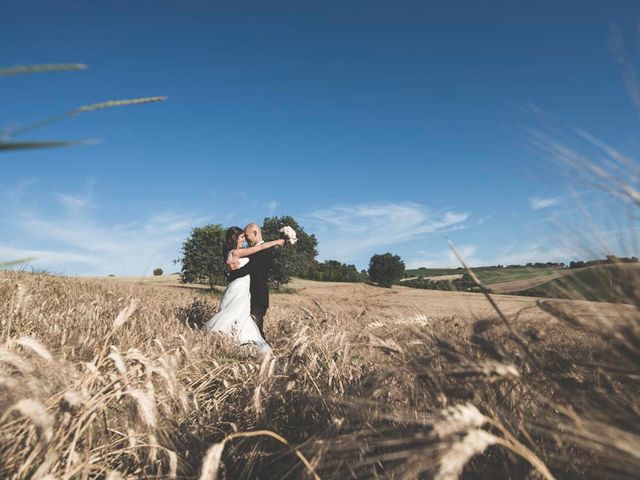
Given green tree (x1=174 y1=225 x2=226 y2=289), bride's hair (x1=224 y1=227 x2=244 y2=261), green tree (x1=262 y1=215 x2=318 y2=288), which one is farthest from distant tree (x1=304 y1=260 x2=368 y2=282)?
bride's hair (x1=224 y1=227 x2=244 y2=261)

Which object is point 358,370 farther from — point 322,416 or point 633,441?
point 633,441

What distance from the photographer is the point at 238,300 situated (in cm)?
656

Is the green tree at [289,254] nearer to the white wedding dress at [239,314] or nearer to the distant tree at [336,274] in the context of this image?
the distant tree at [336,274]

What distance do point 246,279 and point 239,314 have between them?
0.76 m

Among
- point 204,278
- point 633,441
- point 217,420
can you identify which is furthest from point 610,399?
point 204,278

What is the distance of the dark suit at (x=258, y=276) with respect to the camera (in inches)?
265

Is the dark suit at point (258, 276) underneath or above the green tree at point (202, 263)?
underneath

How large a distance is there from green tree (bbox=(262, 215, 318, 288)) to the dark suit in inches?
1149

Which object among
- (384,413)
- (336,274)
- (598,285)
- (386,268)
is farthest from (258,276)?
(336,274)

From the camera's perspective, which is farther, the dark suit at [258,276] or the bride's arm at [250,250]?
the dark suit at [258,276]

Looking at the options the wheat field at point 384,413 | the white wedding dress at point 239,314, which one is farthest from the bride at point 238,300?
the wheat field at point 384,413

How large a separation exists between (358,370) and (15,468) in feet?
5.31

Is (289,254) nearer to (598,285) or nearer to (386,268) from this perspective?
(386,268)

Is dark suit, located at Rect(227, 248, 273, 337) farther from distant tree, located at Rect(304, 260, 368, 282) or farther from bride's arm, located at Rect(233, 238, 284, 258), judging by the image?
distant tree, located at Rect(304, 260, 368, 282)
